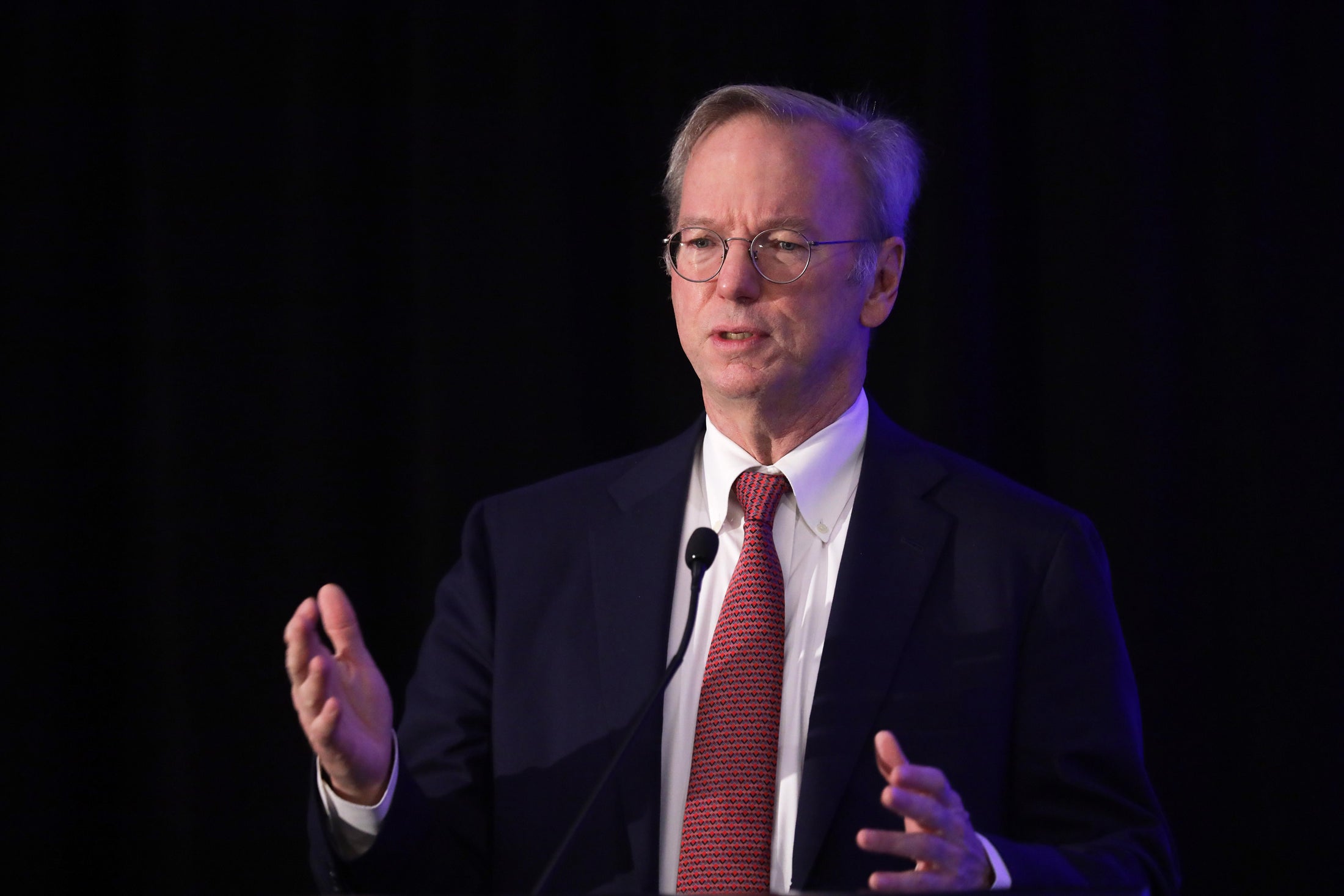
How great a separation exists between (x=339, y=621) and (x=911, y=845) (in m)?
0.69

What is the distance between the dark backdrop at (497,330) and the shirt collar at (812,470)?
573 mm

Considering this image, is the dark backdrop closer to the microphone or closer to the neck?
the neck

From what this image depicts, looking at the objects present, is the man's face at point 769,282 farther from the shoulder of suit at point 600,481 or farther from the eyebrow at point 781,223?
the shoulder of suit at point 600,481

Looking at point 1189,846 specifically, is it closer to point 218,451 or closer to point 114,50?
point 218,451

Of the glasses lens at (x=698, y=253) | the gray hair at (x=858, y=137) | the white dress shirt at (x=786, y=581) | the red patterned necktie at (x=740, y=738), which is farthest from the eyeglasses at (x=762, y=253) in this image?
the red patterned necktie at (x=740, y=738)

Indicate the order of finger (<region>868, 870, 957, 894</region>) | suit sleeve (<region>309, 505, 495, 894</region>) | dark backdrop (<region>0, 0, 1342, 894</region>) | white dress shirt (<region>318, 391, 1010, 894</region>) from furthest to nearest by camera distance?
dark backdrop (<region>0, 0, 1342, 894</region>) → white dress shirt (<region>318, 391, 1010, 894</region>) → suit sleeve (<region>309, 505, 495, 894</region>) → finger (<region>868, 870, 957, 894</region>)

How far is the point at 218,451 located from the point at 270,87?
0.80m

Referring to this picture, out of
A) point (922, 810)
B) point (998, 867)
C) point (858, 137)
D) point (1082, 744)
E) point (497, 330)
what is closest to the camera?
point (922, 810)

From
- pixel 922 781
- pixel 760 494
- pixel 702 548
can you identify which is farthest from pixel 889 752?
pixel 760 494

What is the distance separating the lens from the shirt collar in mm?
1768

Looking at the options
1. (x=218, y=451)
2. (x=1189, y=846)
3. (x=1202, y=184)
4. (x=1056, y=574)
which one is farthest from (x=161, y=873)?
(x=1202, y=184)

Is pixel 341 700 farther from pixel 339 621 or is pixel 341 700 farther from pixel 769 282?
pixel 769 282

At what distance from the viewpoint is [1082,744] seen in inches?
61.4

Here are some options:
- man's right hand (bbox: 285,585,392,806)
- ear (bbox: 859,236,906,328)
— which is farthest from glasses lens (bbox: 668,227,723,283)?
man's right hand (bbox: 285,585,392,806)
